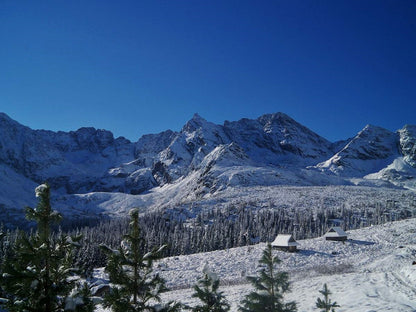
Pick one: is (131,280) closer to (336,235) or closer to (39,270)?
(39,270)

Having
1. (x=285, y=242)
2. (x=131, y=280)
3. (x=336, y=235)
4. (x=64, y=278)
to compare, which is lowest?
(x=285, y=242)

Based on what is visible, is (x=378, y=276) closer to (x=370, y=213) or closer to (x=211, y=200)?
(x=370, y=213)

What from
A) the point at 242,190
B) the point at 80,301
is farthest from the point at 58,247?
the point at 242,190

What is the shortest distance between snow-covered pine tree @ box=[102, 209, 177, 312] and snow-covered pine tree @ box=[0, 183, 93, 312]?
1137mm

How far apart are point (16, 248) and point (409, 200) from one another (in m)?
182

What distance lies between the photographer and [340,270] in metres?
40.6

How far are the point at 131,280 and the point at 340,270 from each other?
39.9 meters

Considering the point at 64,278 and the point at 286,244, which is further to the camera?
the point at 286,244

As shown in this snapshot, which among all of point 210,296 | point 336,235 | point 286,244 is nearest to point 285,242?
point 286,244

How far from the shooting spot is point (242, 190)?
183000 millimetres

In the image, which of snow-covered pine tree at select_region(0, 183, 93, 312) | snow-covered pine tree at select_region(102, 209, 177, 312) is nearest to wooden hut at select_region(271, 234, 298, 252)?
snow-covered pine tree at select_region(102, 209, 177, 312)

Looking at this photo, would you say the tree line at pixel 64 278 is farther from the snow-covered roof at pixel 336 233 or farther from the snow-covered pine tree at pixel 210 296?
the snow-covered roof at pixel 336 233

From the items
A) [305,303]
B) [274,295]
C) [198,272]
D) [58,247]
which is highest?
[58,247]

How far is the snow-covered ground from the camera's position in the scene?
23.2 m
